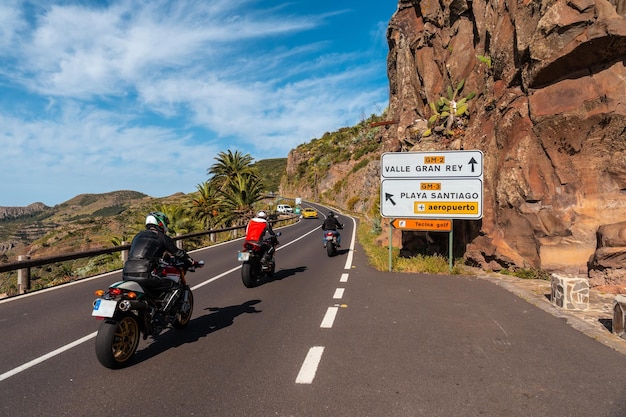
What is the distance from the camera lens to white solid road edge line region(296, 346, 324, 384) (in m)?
4.25

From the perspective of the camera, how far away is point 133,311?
505 centimetres

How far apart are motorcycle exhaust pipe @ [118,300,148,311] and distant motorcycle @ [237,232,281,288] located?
4.78 meters

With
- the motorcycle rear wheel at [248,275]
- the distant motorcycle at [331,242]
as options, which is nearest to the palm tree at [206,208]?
the distant motorcycle at [331,242]

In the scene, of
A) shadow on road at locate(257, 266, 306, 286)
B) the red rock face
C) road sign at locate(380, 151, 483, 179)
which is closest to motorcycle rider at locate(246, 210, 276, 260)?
shadow on road at locate(257, 266, 306, 286)

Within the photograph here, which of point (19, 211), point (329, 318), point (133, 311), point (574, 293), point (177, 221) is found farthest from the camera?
point (19, 211)

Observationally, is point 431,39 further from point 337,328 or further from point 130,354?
point 130,354

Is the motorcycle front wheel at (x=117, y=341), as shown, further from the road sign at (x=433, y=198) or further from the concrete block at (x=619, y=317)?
the road sign at (x=433, y=198)

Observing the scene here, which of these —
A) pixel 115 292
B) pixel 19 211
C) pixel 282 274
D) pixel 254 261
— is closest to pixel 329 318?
pixel 115 292

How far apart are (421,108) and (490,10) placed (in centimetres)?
784

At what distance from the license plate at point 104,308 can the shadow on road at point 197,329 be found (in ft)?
2.54

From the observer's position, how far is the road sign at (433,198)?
1152 centimetres

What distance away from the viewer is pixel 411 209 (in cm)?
1231

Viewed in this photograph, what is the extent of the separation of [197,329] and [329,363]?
264 centimetres

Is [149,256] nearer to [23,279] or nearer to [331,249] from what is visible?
[23,279]
